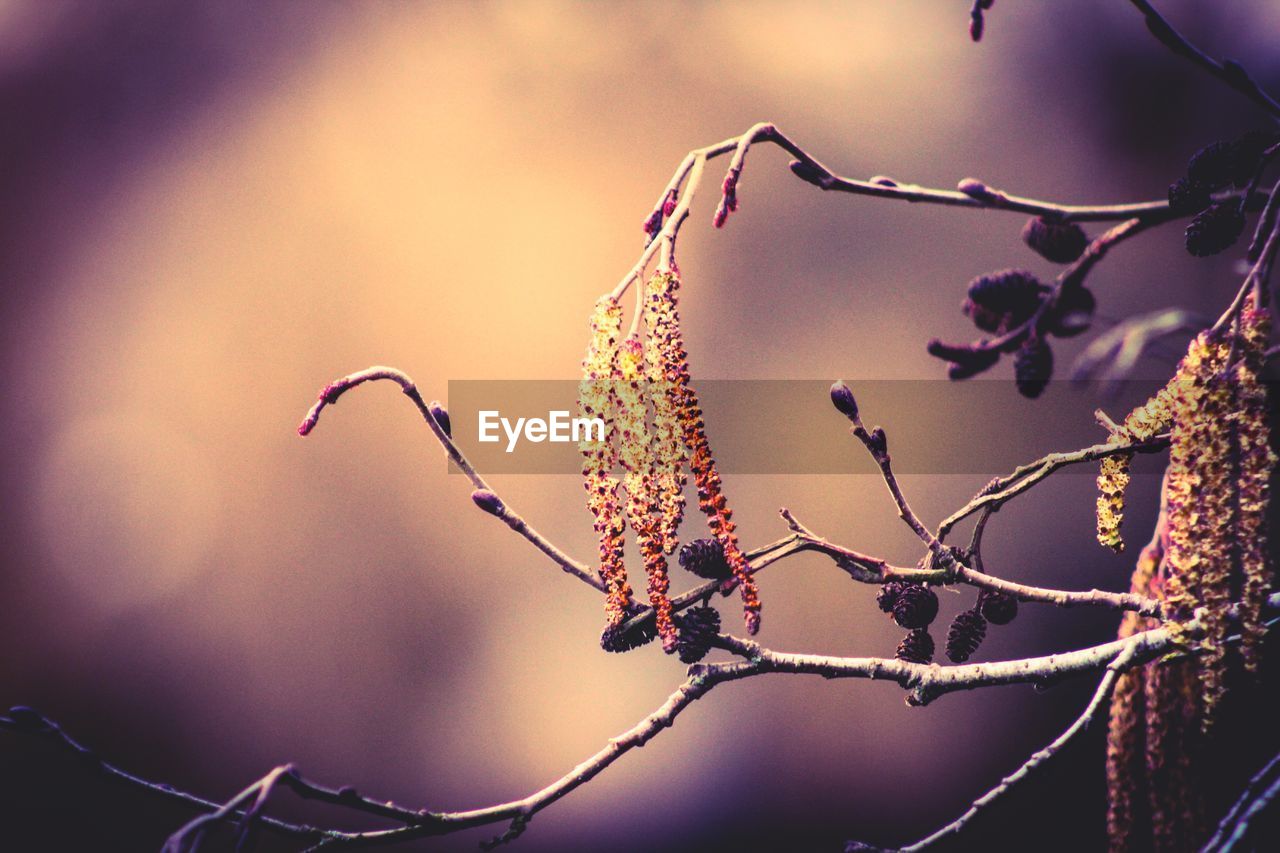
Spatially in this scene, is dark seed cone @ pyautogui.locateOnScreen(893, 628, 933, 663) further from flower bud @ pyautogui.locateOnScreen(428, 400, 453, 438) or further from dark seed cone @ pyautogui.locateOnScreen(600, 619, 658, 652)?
flower bud @ pyautogui.locateOnScreen(428, 400, 453, 438)

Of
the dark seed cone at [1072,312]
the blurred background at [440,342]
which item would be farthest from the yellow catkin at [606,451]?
the blurred background at [440,342]

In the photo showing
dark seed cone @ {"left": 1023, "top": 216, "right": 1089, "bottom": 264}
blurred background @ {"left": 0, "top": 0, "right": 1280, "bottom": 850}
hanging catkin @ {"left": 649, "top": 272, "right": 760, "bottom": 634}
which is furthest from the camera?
blurred background @ {"left": 0, "top": 0, "right": 1280, "bottom": 850}

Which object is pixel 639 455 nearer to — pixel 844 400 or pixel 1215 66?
pixel 844 400

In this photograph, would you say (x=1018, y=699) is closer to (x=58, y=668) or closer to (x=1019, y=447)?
(x=1019, y=447)

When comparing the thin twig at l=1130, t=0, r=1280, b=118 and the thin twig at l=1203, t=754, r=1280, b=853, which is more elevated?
the thin twig at l=1130, t=0, r=1280, b=118

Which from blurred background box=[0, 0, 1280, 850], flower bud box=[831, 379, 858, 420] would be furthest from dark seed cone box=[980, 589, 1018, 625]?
blurred background box=[0, 0, 1280, 850]

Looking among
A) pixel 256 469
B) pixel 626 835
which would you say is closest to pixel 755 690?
pixel 626 835
